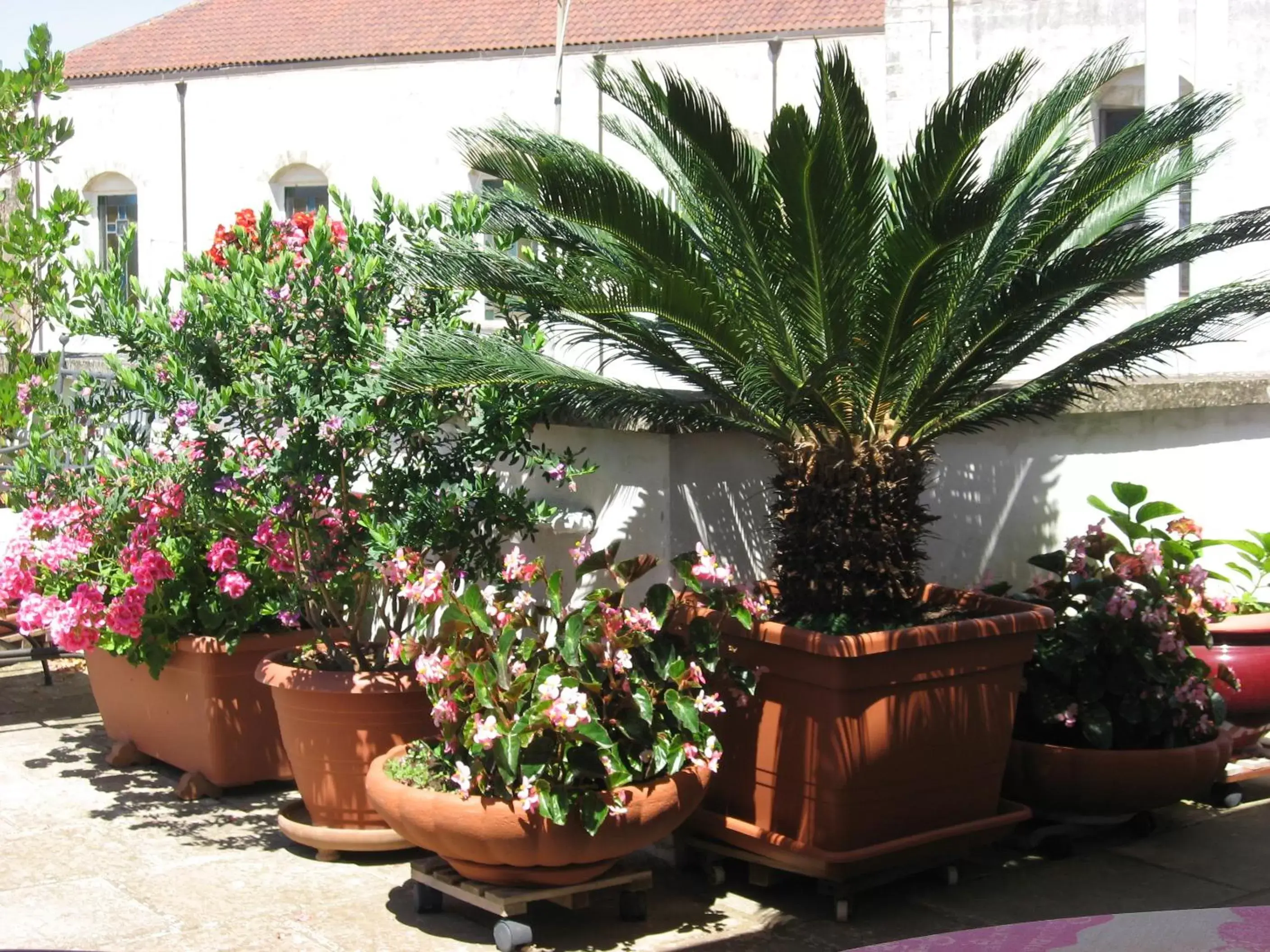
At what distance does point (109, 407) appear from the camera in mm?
5898

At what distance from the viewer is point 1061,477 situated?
21.9 feet

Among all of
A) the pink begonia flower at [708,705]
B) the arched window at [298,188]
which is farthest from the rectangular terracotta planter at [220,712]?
the arched window at [298,188]

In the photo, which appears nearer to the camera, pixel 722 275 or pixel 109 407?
pixel 722 275

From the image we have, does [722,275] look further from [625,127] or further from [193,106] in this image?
[193,106]

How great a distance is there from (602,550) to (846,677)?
103 centimetres

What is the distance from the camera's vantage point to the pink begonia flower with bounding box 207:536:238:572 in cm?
588

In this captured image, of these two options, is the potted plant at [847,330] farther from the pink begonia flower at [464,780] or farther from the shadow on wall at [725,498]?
the pink begonia flower at [464,780]

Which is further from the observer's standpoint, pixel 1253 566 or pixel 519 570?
pixel 1253 566

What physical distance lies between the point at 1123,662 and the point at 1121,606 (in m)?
0.22

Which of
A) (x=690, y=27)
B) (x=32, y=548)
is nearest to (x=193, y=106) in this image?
(x=690, y=27)

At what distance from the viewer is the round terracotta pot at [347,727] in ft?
17.6

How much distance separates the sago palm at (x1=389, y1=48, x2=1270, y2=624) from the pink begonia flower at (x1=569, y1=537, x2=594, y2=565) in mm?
481

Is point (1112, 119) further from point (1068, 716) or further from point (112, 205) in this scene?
point (112, 205)

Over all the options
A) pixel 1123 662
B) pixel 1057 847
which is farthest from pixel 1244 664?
pixel 1057 847
